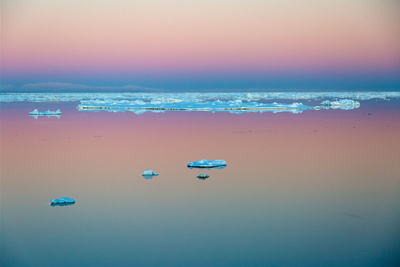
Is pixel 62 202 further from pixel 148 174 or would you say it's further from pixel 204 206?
pixel 204 206

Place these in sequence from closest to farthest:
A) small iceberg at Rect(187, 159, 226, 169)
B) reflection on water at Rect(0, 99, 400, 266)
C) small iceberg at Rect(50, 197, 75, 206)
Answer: reflection on water at Rect(0, 99, 400, 266) → small iceberg at Rect(50, 197, 75, 206) → small iceberg at Rect(187, 159, 226, 169)

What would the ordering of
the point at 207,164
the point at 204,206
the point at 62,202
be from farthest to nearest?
the point at 207,164 < the point at 62,202 < the point at 204,206

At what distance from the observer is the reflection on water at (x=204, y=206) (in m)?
3.96

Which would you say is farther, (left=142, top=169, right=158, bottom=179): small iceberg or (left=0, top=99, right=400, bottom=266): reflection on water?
(left=142, top=169, right=158, bottom=179): small iceberg

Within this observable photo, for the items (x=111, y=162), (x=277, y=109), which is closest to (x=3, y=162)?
(x=111, y=162)

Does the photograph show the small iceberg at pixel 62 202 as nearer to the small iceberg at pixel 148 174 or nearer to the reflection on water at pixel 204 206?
the reflection on water at pixel 204 206

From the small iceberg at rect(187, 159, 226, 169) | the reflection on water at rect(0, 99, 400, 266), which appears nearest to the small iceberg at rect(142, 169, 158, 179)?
the reflection on water at rect(0, 99, 400, 266)

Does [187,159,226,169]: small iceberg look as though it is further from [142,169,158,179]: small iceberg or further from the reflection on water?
[142,169,158,179]: small iceberg

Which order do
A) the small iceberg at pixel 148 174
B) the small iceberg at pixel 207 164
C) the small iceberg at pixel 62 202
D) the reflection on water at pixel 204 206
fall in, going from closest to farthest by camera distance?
the reflection on water at pixel 204 206, the small iceberg at pixel 62 202, the small iceberg at pixel 148 174, the small iceberg at pixel 207 164

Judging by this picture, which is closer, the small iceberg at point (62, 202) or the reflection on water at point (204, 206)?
the reflection on water at point (204, 206)

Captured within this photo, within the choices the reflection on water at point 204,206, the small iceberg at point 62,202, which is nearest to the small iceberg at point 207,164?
the reflection on water at point 204,206

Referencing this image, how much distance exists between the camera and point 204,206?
5156 mm

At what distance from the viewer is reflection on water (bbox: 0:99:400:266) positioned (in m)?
3.96

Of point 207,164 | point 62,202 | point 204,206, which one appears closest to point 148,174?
point 207,164
